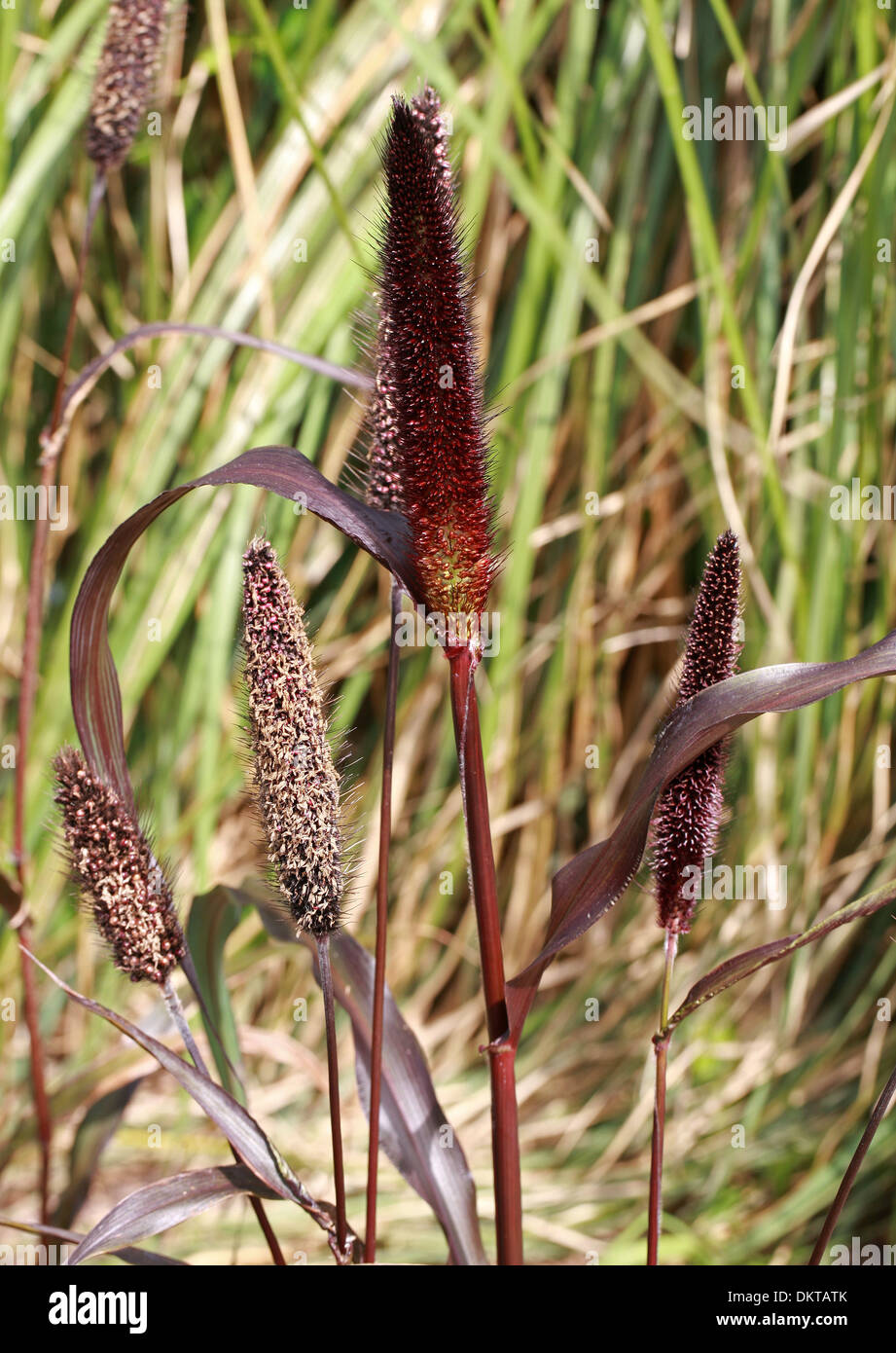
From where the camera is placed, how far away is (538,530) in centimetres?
126

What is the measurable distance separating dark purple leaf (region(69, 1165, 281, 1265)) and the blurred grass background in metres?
0.34

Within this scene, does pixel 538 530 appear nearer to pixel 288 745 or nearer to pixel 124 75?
pixel 124 75

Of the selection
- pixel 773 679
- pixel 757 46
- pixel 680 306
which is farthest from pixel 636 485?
pixel 773 679

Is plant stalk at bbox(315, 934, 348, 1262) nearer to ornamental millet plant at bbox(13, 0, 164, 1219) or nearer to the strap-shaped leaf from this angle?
the strap-shaped leaf

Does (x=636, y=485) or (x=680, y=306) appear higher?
(x=680, y=306)

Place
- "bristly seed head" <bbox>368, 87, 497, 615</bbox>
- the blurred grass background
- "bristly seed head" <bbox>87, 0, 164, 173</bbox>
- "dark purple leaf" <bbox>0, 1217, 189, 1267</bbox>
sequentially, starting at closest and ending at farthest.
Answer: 1. "bristly seed head" <bbox>368, 87, 497, 615</bbox>
2. "dark purple leaf" <bbox>0, 1217, 189, 1267</bbox>
3. "bristly seed head" <bbox>87, 0, 164, 173</bbox>
4. the blurred grass background

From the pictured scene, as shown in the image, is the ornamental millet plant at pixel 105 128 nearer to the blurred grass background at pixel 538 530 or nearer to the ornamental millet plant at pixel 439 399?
the blurred grass background at pixel 538 530

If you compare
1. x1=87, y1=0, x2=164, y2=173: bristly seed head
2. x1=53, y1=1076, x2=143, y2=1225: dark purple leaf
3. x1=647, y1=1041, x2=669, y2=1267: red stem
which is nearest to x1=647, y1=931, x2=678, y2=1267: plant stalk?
x1=647, y1=1041, x2=669, y2=1267: red stem

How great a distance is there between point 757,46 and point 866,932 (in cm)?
98

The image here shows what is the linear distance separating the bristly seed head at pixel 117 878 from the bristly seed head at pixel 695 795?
0.66 feet

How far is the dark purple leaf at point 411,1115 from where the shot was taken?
1.80 ft

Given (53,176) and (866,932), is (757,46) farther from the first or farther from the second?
(866,932)

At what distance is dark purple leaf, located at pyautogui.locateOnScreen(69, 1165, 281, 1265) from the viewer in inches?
18.2

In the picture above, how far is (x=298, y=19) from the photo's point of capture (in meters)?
1.13
